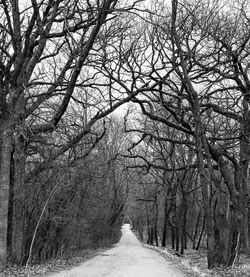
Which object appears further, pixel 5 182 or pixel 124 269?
pixel 124 269

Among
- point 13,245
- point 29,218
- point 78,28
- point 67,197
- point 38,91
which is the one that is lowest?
point 13,245

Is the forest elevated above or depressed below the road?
above

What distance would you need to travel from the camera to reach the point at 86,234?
27.6m

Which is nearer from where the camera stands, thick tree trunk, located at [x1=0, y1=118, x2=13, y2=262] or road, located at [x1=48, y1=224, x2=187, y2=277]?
thick tree trunk, located at [x1=0, y1=118, x2=13, y2=262]

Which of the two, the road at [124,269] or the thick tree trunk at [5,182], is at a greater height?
the thick tree trunk at [5,182]

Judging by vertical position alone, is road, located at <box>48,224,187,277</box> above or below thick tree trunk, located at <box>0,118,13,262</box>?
below

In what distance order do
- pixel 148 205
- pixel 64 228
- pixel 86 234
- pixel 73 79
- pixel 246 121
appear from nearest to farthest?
pixel 73 79
pixel 246 121
pixel 64 228
pixel 86 234
pixel 148 205

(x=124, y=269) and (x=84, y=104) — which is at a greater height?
(x=84, y=104)

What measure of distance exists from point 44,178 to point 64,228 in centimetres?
430

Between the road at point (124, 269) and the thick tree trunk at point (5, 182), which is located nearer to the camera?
the thick tree trunk at point (5, 182)

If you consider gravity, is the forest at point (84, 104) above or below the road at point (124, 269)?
above

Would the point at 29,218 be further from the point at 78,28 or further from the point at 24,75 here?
the point at 78,28

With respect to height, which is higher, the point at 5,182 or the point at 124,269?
the point at 5,182

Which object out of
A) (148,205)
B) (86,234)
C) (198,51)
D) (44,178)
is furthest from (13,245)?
(148,205)
